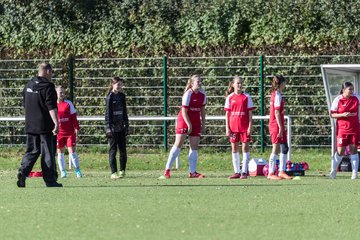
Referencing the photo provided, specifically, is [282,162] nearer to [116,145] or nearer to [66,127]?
[116,145]

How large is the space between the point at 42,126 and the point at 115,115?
3.42 meters

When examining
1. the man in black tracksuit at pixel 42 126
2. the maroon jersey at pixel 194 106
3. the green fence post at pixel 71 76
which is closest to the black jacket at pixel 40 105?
the man in black tracksuit at pixel 42 126

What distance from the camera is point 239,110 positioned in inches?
848

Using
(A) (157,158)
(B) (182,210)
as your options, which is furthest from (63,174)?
(B) (182,210)

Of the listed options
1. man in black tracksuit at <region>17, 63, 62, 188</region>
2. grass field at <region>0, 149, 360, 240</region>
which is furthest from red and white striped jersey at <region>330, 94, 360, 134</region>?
man in black tracksuit at <region>17, 63, 62, 188</region>

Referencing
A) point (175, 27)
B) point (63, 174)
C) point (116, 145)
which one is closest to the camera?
point (116, 145)

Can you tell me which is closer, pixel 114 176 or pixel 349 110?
pixel 349 110

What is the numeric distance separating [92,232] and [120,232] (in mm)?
269

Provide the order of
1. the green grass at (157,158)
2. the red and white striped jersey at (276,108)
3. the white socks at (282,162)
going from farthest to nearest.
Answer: the green grass at (157,158), the white socks at (282,162), the red and white striped jersey at (276,108)

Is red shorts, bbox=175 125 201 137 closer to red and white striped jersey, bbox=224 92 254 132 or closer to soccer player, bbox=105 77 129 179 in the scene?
red and white striped jersey, bbox=224 92 254 132

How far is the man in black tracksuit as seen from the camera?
60.1ft

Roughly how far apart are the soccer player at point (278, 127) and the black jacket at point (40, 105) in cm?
445

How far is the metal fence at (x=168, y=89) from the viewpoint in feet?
95.0

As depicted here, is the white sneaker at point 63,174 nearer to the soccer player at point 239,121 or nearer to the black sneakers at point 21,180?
the soccer player at point 239,121
